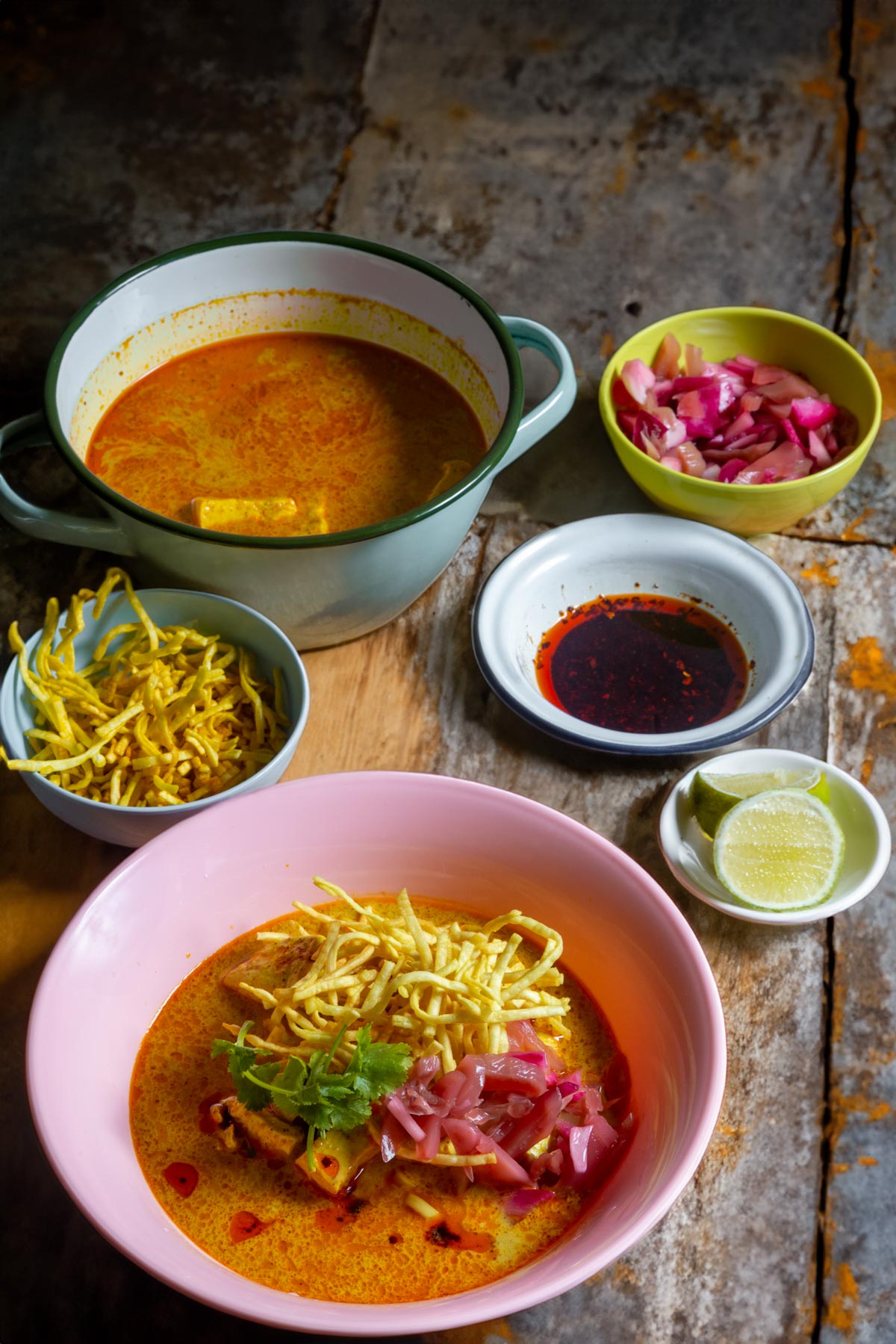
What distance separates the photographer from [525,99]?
124 inches

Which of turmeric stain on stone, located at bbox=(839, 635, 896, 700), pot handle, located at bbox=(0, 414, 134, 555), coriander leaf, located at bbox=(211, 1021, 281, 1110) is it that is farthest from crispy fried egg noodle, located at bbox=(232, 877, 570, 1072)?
turmeric stain on stone, located at bbox=(839, 635, 896, 700)

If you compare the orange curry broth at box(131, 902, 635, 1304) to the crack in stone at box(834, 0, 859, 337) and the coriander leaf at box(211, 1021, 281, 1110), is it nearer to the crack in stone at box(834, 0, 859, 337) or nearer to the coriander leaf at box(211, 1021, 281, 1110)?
the coriander leaf at box(211, 1021, 281, 1110)

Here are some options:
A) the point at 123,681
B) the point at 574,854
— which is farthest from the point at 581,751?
the point at 123,681

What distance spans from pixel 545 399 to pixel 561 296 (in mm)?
811

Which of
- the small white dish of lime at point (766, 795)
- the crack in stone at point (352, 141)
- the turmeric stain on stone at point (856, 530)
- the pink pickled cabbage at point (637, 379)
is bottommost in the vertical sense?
the small white dish of lime at point (766, 795)

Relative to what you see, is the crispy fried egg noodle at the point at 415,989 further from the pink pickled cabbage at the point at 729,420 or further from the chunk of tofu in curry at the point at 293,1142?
the pink pickled cabbage at the point at 729,420

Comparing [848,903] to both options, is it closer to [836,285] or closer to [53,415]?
[53,415]

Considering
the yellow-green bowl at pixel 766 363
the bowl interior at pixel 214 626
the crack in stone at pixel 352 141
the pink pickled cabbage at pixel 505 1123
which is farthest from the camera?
the crack in stone at pixel 352 141

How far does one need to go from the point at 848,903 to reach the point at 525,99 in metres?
2.41

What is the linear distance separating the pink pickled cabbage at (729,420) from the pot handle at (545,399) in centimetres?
25

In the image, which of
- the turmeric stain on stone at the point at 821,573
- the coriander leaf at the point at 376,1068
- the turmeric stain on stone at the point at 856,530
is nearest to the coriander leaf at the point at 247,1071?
the coriander leaf at the point at 376,1068

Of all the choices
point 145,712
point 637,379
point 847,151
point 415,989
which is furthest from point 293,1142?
point 847,151

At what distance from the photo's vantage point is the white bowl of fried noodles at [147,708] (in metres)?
1.70

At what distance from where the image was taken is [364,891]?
168 cm
